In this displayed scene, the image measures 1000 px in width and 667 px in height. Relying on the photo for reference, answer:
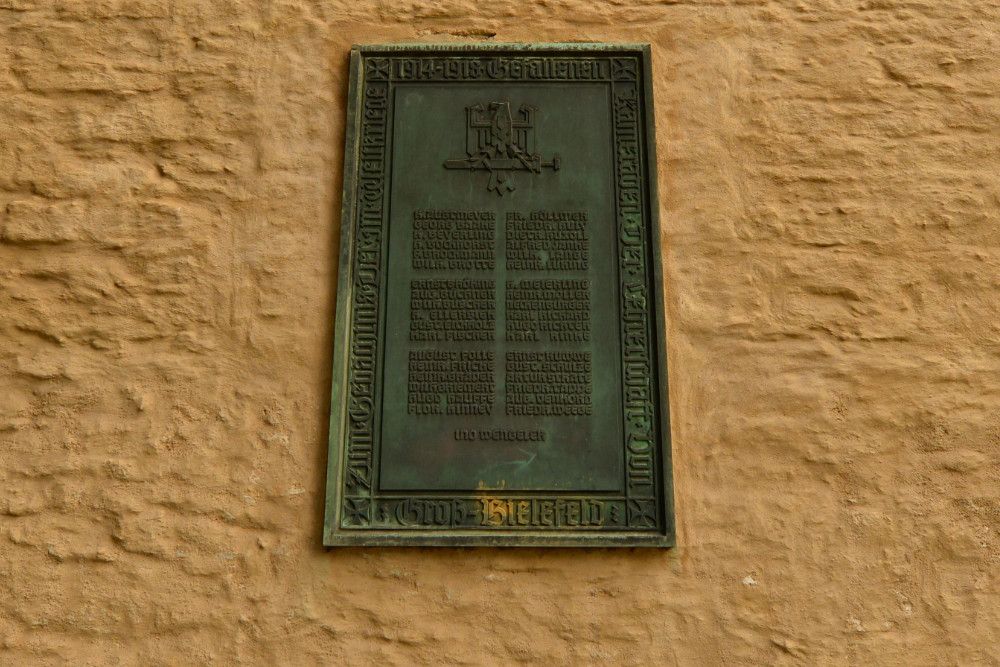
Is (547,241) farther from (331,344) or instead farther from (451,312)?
(331,344)

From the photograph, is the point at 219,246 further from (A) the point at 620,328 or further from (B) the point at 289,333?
(A) the point at 620,328

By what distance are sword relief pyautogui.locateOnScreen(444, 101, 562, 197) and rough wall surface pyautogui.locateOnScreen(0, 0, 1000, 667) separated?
398mm

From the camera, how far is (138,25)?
3.85 metres

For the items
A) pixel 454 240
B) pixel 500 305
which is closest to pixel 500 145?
pixel 454 240

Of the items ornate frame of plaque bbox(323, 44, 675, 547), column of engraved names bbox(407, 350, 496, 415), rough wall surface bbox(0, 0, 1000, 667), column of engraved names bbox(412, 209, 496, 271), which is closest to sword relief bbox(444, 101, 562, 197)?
ornate frame of plaque bbox(323, 44, 675, 547)

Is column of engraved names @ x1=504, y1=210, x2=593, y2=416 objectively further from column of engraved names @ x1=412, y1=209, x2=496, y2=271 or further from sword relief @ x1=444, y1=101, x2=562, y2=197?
sword relief @ x1=444, y1=101, x2=562, y2=197

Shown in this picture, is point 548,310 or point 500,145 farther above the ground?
point 500,145

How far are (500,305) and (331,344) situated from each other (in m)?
0.66

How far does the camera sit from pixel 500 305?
349 cm

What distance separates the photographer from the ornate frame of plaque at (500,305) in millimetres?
3287

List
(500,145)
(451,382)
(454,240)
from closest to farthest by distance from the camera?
(451,382) < (454,240) < (500,145)

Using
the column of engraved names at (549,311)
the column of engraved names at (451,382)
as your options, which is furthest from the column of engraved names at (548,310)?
the column of engraved names at (451,382)

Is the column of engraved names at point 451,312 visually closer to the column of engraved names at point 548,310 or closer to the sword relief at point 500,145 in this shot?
the column of engraved names at point 548,310

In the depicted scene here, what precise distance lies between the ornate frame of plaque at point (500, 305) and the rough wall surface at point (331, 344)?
10 centimetres
